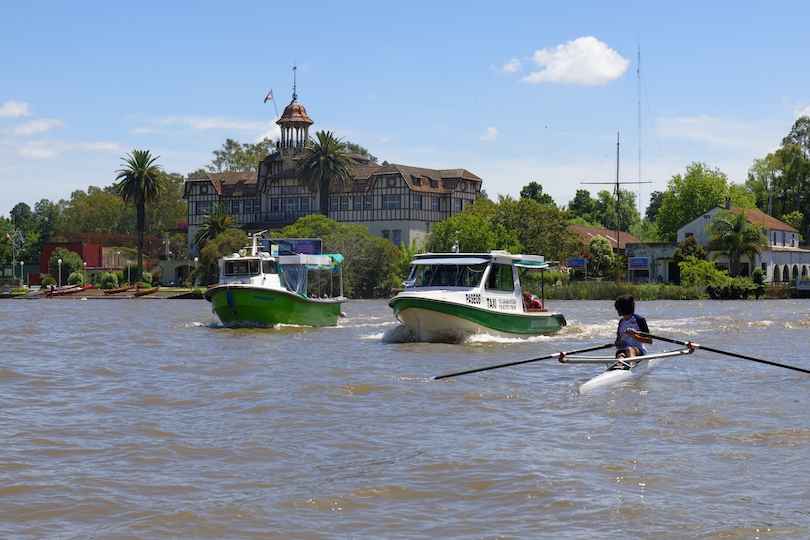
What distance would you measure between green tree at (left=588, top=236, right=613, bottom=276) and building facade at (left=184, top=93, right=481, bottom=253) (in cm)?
1418

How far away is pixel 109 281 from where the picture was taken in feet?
333

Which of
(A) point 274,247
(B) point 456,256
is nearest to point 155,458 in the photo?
(B) point 456,256

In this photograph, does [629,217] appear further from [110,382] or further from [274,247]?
[110,382]

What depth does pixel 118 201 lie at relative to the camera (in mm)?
159875

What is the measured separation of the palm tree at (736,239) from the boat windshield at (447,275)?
6755cm

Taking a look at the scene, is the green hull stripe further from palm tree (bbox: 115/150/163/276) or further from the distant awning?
palm tree (bbox: 115/150/163/276)

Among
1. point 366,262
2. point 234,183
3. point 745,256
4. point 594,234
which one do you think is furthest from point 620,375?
point 234,183

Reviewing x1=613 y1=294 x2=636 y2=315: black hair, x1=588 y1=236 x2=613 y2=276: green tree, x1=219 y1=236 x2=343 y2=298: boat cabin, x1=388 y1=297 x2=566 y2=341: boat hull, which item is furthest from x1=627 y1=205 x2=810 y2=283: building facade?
x1=613 y1=294 x2=636 y2=315: black hair

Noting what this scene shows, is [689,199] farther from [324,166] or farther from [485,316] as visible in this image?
[485,316]

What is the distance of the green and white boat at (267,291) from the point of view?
38219 mm

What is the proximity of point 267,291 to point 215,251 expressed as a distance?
189 ft

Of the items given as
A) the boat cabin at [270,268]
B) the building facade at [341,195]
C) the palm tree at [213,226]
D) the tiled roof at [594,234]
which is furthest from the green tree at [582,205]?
the boat cabin at [270,268]

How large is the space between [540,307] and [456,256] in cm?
434

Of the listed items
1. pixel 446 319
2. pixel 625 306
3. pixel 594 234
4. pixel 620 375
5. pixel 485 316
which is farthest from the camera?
pixel 594 234
